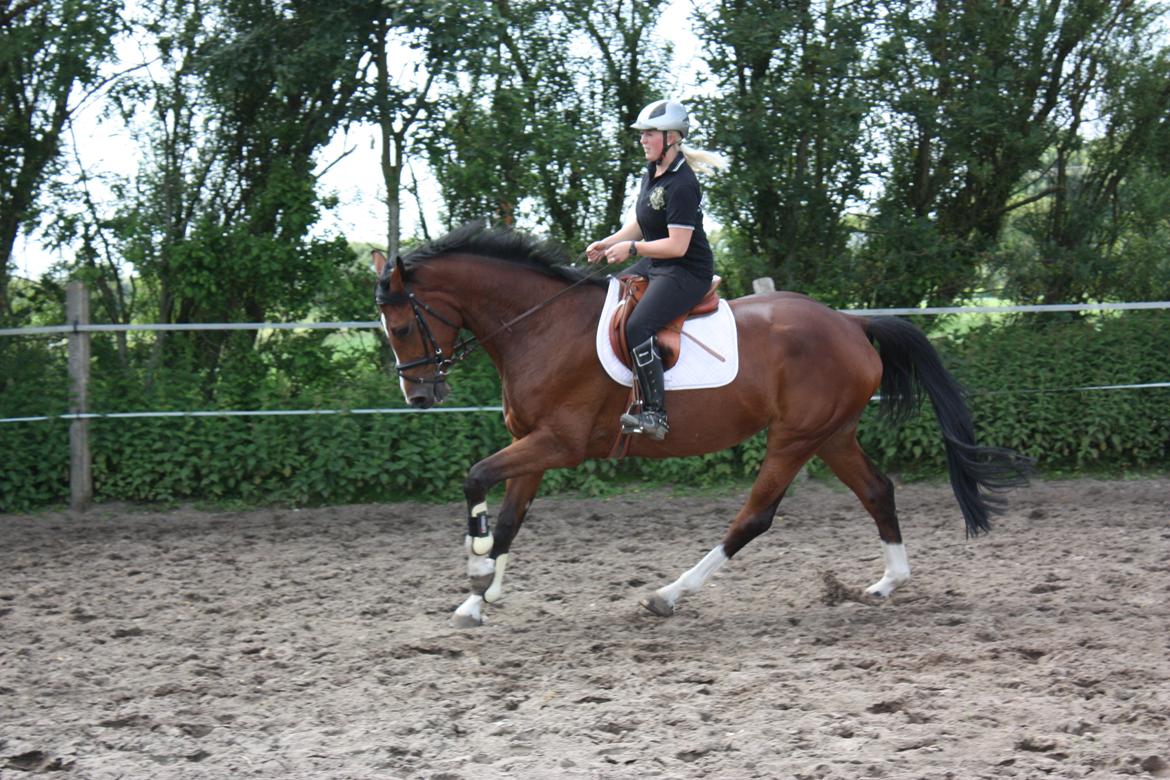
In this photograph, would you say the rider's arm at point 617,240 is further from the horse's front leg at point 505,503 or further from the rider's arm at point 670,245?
the horse's front leg at point 505,503

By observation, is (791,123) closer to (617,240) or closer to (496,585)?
(617,240)

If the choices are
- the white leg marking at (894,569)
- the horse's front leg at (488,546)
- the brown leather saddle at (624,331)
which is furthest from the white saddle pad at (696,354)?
the white leg marking at (894,569)

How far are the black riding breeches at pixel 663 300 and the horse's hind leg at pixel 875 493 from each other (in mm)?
1262

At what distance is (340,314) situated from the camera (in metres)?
10.4

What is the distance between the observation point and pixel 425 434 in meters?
9.20

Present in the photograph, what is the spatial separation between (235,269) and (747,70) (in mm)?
5252

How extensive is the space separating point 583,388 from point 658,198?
103cm

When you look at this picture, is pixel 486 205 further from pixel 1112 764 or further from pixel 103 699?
pixel 1112 764

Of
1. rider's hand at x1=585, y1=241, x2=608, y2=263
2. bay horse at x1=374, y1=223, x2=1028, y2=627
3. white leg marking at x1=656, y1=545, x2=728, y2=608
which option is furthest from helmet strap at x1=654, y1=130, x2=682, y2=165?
white leg marking at x1=656, y1=545, x2=728, y2=608

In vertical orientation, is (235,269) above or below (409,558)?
above

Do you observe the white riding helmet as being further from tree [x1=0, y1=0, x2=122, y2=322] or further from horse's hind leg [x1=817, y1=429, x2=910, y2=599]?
tree [x1=0, y1=0, x2=122, y2=322]

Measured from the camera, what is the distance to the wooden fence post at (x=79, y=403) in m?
8.84

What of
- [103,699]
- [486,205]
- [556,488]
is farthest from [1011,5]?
[103,699]

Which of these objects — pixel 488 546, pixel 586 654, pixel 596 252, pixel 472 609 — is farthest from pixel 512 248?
pixel 586 654
